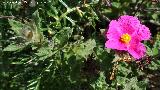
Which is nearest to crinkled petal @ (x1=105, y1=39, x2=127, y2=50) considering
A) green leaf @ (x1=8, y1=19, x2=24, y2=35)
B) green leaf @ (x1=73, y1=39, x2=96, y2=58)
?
green leaf @ (x1=73, y1=39, x2=96, y2=58)

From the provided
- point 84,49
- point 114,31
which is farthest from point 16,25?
point 114,31

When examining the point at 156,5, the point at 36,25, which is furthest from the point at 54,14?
the point at 156,5

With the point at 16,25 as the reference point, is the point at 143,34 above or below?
below

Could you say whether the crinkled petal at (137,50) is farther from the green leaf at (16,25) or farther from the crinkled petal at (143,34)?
the green leaf at (16,25)

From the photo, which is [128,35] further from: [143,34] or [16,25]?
[16,25]

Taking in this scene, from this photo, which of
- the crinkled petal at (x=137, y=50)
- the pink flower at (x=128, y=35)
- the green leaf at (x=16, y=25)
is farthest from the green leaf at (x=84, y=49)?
the green leaf at (x=16, y=25)

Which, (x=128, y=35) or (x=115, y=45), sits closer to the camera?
(x=115, y=45)

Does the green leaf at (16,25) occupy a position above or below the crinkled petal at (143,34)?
above
